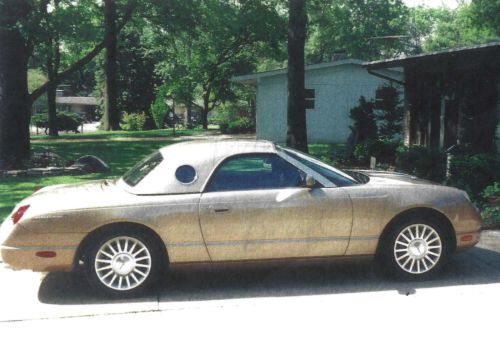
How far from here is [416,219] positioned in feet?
19.1

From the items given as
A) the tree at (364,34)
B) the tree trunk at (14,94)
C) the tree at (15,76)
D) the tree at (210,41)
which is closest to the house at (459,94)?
the tree at (210,41)

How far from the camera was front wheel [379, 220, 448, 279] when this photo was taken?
5.81 m

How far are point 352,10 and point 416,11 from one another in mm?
27478

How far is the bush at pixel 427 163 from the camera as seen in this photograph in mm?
12009

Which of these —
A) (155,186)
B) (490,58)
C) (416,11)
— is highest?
(416,11)

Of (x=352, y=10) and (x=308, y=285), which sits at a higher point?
(x=352, y=10)

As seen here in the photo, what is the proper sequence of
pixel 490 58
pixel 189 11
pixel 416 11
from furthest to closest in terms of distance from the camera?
pixel 416 11 < pixel 189 11 < pixel 490 58

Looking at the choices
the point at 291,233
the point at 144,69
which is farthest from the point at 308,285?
the point at 144,69

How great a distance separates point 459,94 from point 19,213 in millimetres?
11227

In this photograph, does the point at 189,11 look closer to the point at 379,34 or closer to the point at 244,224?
the point at 244,224

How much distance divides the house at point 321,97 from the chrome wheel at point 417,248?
22902mm

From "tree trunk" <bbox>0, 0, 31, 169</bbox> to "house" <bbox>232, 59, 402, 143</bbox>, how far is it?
44.4 ft

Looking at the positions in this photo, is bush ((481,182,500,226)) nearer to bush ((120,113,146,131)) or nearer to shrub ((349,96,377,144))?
shrub ((349,96,377,144))

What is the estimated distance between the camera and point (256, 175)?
19.6 ft
